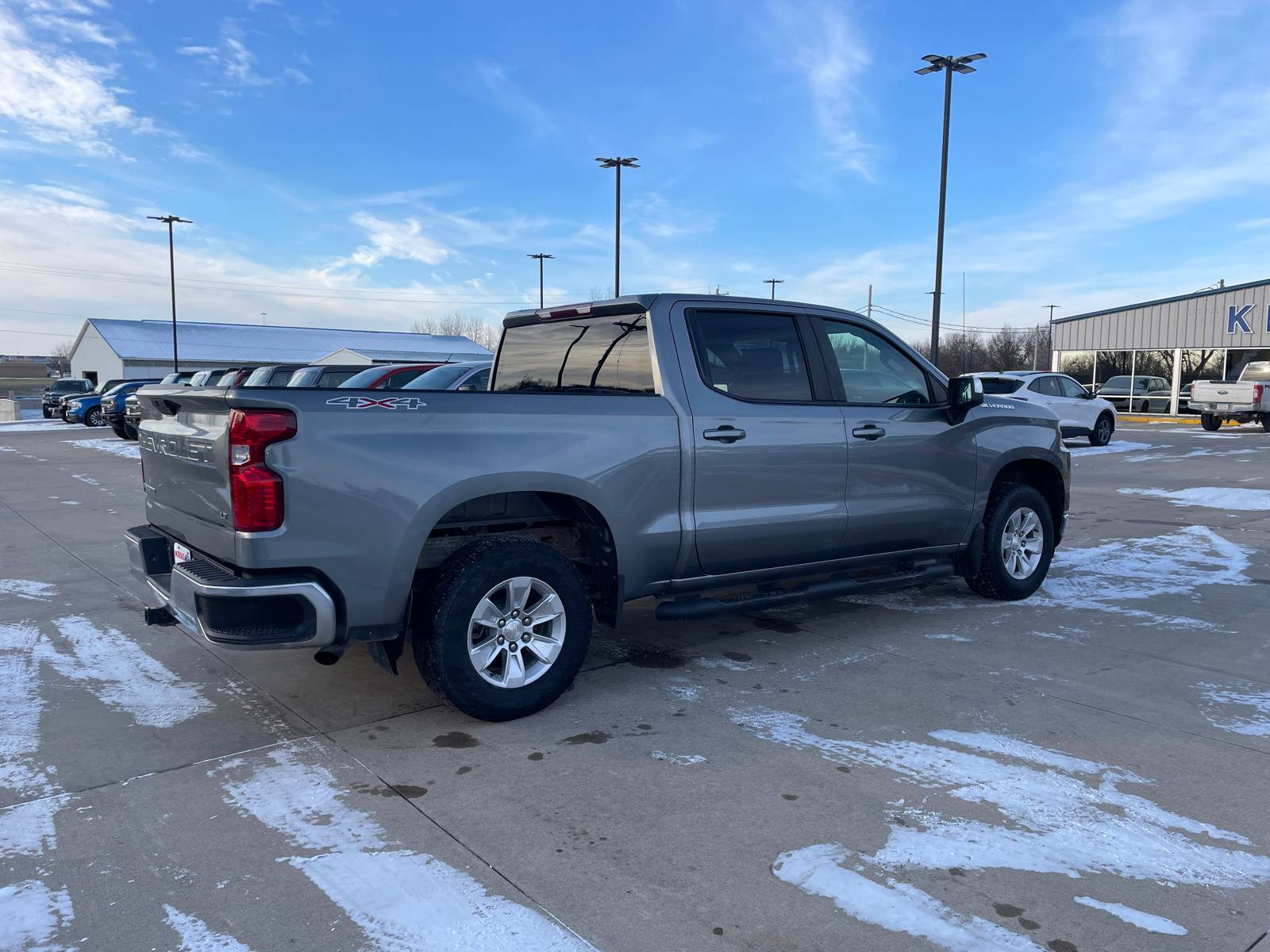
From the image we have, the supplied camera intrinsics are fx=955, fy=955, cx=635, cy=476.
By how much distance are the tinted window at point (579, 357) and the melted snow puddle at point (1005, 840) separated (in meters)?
2.05

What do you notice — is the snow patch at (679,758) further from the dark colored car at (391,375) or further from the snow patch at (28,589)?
the dark colored car at (391,375)

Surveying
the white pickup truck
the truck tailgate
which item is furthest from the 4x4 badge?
the white pickup truck

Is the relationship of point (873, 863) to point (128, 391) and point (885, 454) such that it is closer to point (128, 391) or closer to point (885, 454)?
point (885, 454)

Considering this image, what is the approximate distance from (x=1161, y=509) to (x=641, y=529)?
9023mm

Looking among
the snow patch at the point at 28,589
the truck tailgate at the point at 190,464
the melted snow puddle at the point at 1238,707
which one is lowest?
the melted snow puddle at the point at 1238,707

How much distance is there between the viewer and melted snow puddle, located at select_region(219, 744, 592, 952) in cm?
257

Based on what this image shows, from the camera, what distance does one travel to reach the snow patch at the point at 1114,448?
19594mm

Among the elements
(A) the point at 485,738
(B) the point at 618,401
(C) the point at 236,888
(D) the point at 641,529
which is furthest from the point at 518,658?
(C) the point at 236,888

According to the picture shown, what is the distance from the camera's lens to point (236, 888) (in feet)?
9.23

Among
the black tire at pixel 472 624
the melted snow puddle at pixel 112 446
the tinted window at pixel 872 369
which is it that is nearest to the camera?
the black tire at pixel 472 624

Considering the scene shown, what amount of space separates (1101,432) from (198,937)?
22.0 m

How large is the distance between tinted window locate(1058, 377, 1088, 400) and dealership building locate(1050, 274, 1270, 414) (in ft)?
54.9

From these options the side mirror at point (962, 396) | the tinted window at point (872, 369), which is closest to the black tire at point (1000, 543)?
the side mirror at point (962, 396)

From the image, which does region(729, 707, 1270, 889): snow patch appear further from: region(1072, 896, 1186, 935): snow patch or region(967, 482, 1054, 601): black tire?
region(967, 482, 1054, 601): black tire
